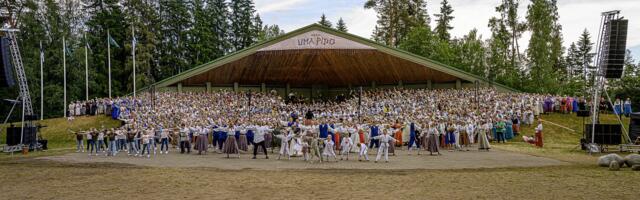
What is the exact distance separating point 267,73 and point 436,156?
88.6 feet

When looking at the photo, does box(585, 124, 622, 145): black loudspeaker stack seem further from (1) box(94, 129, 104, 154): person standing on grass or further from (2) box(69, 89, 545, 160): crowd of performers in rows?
(1) box(94, 129, 104, 154): person standing on grass

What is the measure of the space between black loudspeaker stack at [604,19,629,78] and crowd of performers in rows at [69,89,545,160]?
15.1 ft

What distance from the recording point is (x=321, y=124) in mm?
22016

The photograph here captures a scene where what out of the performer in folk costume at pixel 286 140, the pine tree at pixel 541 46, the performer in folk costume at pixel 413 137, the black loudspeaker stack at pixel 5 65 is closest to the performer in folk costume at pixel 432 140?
the performer in folk costume at pixel 413 137

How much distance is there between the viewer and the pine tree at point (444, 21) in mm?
65812

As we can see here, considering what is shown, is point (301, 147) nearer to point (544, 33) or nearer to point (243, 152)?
point (243, 152)

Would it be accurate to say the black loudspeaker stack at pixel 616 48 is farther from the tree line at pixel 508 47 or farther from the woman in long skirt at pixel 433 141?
the tree line at pixel 508 47

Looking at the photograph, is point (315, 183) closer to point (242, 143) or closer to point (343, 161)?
point (343, 161)

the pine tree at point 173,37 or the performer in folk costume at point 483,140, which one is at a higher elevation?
the pine tree at point 173,37

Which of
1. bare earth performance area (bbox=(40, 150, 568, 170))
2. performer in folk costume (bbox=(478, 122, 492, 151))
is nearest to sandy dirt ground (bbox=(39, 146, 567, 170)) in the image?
bare earth performance area (bbox=(40, 150, 568, 170))

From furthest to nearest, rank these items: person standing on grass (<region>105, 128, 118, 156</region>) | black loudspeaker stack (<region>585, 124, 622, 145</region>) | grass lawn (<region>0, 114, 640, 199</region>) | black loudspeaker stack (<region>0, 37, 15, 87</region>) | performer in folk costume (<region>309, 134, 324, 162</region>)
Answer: black loudspeaker stack (<region>0, 37, 15, 87</region>), person standing on grass (<region>105, 128, 118, 156</region>), black loudspeaker stack (<region>585, 124, 622, 145</region>), performer in folk costume (<region>309, 134, 324, 162</region>), grass lawn (<region>0, 114, 640, 199</region>)

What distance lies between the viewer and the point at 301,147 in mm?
20016

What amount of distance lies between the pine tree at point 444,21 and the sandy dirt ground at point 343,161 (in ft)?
150

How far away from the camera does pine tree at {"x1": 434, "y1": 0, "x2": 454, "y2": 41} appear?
65.8 metres
